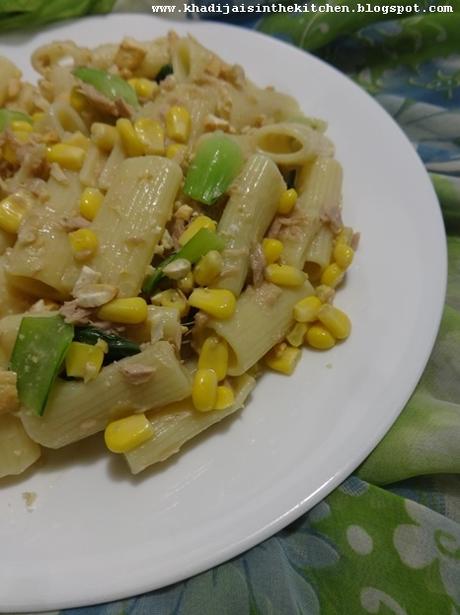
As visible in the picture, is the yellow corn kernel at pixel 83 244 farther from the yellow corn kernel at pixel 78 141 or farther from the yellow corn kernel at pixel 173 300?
the yellow corn kernel at pixel 78 141

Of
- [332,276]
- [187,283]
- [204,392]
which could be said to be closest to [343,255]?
[332,276]

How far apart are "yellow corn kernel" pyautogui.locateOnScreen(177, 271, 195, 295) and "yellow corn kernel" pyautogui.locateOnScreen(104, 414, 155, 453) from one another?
1.19 ft

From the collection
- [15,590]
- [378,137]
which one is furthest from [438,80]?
[15,590]

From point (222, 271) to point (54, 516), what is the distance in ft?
2.44

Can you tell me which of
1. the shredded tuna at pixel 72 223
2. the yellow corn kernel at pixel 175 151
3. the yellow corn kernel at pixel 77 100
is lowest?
the shredded tuna at pixel 72 223

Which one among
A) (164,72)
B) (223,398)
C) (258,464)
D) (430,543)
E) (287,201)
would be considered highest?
(164,72)

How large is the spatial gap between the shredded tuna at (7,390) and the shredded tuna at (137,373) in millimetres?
254

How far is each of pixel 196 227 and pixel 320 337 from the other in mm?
465

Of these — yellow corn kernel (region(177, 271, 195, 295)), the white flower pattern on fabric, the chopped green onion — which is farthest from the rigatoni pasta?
the white flower pattern on fabric

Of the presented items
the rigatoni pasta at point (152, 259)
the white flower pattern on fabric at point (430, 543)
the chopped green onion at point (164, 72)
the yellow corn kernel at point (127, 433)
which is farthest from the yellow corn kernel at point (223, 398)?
the chopped green onion at point (164, 72)

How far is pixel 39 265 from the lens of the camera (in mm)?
1514

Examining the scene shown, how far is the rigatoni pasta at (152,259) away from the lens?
4.68ft

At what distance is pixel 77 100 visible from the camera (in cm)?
189

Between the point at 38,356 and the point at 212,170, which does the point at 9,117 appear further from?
the point at 38,356
